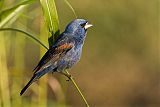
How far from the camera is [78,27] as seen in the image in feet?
16.2

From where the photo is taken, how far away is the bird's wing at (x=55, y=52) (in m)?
4.60

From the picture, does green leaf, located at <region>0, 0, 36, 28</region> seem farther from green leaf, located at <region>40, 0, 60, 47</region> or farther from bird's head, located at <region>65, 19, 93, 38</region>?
bird's head, located at <region>65, 19, 93, 38</region>

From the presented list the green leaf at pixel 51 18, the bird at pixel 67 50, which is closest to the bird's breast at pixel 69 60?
the bird at pixel 67 50

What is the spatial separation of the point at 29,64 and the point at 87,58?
204 cm

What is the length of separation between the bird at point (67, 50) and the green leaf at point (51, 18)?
14 centimetres

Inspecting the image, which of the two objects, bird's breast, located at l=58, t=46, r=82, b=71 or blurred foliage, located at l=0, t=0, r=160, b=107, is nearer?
bird's breast, located at l=58, t=46, r=82, b=71

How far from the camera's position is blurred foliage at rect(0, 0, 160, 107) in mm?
13625

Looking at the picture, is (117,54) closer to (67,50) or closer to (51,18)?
(67,50)

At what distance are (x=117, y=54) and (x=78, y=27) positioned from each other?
11.1 m

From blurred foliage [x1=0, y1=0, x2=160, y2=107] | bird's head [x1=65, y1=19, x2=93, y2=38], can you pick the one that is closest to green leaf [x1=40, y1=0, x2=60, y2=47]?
bird's head [x1=65, y1=19, x2=93, y2=38]

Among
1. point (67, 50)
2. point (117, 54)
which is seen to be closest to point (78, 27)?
point (67, 50)

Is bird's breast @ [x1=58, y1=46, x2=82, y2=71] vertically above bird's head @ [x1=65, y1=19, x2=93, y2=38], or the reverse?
bird's head @ [x1=65, y1=19, x2=93, y2=38]

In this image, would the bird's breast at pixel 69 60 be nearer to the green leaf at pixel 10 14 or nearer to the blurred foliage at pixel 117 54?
the green leaf at pixel 10 14

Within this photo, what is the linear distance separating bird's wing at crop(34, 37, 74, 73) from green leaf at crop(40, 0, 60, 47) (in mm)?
86
